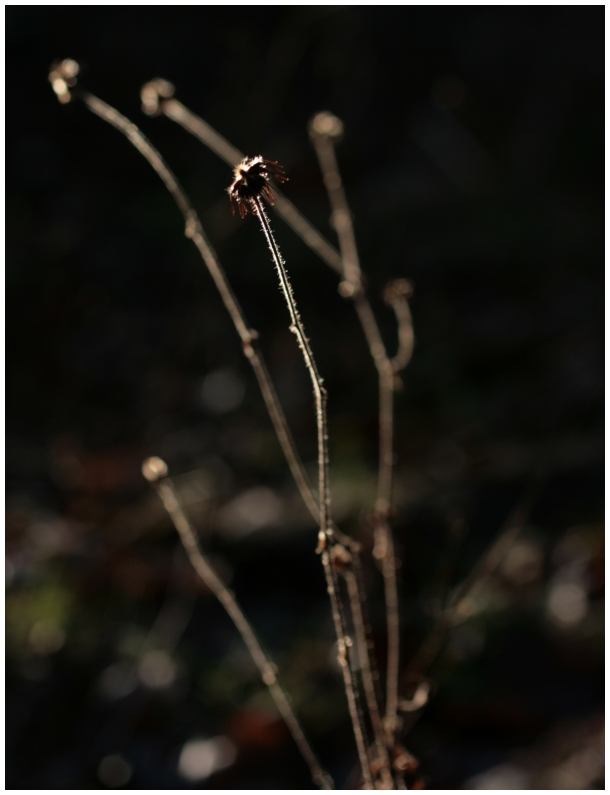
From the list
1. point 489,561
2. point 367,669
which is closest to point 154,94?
point 367,669

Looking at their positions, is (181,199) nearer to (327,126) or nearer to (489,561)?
(327,126)

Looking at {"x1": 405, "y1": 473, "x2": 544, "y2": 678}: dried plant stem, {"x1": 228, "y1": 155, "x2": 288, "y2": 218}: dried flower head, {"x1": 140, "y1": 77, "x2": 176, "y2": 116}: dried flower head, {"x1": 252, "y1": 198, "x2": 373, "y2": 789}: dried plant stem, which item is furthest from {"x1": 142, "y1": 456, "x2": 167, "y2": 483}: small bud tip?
{"x1": 405, "y1": 473, "x2": 544, "y2": 678}: dried plant stem

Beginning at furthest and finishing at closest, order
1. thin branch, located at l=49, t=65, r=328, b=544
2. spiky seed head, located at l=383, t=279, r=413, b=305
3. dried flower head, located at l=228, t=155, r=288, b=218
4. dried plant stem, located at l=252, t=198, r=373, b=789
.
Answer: spiky seed head, located at l=383, t=279, r=413, b=305 < thin branch, located at l=49, t=65, r=328, b=544 < dried plant stem, located at l=252, t=198, r=373, b=789 < dried flower head, located at l=228, t=155, r=288, b=218

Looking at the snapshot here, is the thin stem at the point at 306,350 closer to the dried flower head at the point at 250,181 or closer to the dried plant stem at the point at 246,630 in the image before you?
the dried flower head at the point at 250,181

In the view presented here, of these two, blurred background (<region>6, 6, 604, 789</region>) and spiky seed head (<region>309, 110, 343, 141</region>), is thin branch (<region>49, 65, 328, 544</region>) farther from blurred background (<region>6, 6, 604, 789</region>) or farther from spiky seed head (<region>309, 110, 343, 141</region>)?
blurred background (<region>6, 6, 604, 789</region>)

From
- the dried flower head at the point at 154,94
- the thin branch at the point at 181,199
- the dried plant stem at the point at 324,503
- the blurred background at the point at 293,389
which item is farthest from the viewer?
the blurred background at the point at 293,389

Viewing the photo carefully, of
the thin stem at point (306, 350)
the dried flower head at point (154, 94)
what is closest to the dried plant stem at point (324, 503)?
the thin stem at point (306, 350)
